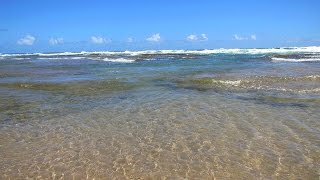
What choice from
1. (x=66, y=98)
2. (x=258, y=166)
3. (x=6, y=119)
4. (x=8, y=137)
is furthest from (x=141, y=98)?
(x=258, y=166)

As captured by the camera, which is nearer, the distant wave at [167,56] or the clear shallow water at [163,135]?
the clear shallow water at [163,135]

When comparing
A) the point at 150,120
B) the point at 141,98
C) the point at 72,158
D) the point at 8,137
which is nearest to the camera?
the point at 72,158

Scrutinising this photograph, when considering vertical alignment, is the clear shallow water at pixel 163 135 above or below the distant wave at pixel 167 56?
above

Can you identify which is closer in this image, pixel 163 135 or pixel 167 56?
pixel 163 135

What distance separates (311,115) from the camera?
30.7 feet

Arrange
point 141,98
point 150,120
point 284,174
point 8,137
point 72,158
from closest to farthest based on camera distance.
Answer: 1. point 284,174
2. point 72,158
3. point 8,137
4. point 150,120
5. point 141,98

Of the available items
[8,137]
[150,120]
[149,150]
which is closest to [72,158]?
[149,150]

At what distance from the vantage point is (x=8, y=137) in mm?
7926

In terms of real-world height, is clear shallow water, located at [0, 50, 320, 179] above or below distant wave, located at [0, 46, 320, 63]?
above

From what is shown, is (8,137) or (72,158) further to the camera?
(8,137)

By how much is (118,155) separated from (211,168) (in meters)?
1.74

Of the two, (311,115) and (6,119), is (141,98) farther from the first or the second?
(311,115)

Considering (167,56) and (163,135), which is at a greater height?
(163,135)

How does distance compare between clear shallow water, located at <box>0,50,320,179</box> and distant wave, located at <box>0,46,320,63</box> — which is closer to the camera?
clear shallow water, located at <box>0,50,320,179</box>
